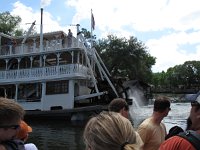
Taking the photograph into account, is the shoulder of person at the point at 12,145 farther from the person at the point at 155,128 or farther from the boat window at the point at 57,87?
the boat window at the point at 57,87

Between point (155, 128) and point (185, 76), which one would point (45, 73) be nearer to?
point (155, 128)

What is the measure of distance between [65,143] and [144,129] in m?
11.3

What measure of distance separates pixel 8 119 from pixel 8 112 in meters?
0.05

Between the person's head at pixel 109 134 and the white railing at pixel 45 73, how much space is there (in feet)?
74.5

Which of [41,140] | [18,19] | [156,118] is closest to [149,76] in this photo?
[18,19]

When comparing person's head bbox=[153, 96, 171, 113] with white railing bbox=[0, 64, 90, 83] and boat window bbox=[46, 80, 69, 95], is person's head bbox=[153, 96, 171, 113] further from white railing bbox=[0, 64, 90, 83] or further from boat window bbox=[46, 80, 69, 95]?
boat window bbox=[46, 80, 69, 95]

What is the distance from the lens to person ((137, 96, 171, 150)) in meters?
4.70

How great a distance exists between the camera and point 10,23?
56.8 m

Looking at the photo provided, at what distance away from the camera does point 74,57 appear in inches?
1046

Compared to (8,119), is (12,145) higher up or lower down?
lower down

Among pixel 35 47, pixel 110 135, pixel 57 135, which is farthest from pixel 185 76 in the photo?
pixel 110 135

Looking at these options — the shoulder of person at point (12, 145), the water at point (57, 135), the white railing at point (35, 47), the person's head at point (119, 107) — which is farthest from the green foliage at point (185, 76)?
the shoulder of person at point (12, 145)

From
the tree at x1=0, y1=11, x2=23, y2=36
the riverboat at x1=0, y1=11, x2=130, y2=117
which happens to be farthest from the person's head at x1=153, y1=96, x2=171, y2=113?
the tree at x1=0, y1=11, x2=23, y2=36

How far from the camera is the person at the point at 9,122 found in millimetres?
2539
